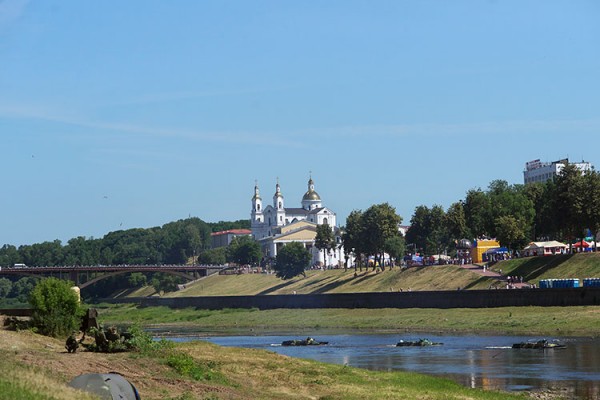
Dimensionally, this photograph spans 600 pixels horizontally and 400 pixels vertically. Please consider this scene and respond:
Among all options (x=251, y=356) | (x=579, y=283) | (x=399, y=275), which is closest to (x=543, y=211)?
(x=399, y=275)

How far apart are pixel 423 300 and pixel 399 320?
7419mm

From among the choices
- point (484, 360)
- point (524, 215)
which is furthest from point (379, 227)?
point (484, 360)

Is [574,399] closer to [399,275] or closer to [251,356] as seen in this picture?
[251,356]

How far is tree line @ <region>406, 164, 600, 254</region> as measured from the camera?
11719 centimetres

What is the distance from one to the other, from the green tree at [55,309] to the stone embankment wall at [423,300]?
53.1 m

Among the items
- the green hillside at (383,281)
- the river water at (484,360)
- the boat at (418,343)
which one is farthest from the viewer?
the green hillside at (383,281)

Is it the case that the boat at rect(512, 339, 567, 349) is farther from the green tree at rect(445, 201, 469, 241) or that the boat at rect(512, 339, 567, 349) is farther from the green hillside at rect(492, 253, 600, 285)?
the green tree at rect(445, 201, 469, 241)

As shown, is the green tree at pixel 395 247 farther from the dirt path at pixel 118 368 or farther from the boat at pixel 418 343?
the dirt path at pixel 118 368

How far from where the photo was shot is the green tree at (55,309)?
169 feet

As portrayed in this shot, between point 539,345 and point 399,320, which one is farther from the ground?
point 399,320

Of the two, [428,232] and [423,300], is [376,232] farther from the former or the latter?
[423,300]

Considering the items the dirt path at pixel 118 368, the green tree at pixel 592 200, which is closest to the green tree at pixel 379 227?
the green tree at pixel 592 200

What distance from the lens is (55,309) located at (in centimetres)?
5175

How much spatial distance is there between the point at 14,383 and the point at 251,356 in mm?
26444
